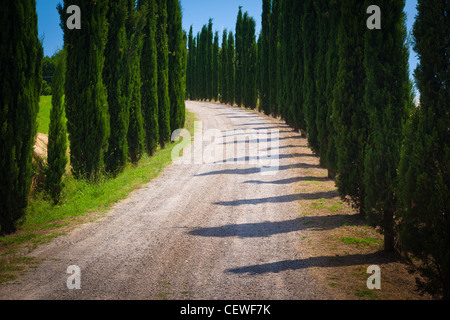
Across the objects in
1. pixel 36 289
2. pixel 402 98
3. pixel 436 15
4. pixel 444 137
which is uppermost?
pixel 436 15

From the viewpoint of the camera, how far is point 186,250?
6004 mm

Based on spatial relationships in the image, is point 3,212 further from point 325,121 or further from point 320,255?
point 325,121

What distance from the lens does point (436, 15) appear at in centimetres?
446

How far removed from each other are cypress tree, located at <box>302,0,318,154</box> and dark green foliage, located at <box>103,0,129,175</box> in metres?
7.57

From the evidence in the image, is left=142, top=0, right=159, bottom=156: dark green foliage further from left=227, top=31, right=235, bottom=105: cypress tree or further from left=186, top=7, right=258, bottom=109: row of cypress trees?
left=227, top=31, right=235, bottom=105: cypress tree

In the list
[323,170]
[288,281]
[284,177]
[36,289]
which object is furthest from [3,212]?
[323,170]

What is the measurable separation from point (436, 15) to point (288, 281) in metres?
4.07

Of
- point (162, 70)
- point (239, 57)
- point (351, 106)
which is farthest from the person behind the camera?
point (239, 57)

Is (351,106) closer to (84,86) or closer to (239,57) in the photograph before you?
(84,86)

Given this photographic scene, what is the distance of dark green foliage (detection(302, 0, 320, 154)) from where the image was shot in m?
14.7

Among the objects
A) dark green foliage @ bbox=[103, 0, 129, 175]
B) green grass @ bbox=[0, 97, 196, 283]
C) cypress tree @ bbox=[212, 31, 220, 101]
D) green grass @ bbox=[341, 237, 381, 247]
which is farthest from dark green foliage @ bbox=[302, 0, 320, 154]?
cypress tree @ bbox=[212, 31, 220, 101]

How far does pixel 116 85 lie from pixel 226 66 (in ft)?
114

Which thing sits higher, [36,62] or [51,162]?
[36,62]

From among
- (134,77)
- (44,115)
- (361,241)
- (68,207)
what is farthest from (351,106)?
(44,115)
